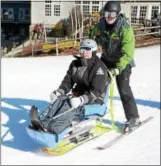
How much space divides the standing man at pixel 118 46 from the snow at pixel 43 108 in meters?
0.40

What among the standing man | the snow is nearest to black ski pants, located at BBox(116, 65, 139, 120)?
the standing man

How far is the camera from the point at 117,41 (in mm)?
5730

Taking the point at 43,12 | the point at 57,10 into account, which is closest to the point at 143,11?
the point at 57,10

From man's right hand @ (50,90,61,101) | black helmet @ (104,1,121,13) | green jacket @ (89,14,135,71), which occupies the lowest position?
man's right hand @ (50,90,61,101)

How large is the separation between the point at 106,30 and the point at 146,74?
471 cm

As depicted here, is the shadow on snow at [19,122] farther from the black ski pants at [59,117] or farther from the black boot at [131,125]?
the black ski pants at [59,117]

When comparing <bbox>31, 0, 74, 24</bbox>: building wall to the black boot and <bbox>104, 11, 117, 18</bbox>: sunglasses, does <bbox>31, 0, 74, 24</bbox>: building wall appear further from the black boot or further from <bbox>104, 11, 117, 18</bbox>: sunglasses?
<bbox>104, 11, 117, 18</bbox>: sunglasses

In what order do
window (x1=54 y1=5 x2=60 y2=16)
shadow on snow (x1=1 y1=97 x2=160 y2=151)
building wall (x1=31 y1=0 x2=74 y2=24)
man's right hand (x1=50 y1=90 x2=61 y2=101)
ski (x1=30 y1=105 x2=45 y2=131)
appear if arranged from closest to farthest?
ski (x1=30 y1=105 x2=45 y2=131) < man's right hand (x1=50 y1=90 x2=61 y2=101) < shadow on snow (x1=1 y1=97 x2=160 y2=151) < building wall (x1=31 y1=0 x2=74 y2=24) < window (x1=54 y1=5 x2=60 y2=16)

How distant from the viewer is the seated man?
5.06 m

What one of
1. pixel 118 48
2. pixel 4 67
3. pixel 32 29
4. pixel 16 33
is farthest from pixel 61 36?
pixel 118 48

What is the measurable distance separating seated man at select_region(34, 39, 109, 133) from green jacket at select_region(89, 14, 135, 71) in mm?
398

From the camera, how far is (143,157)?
5078 millimetres

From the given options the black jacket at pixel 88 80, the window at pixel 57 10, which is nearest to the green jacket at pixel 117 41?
the black jacket at pixel 88 80

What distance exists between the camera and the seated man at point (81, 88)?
5.06m
